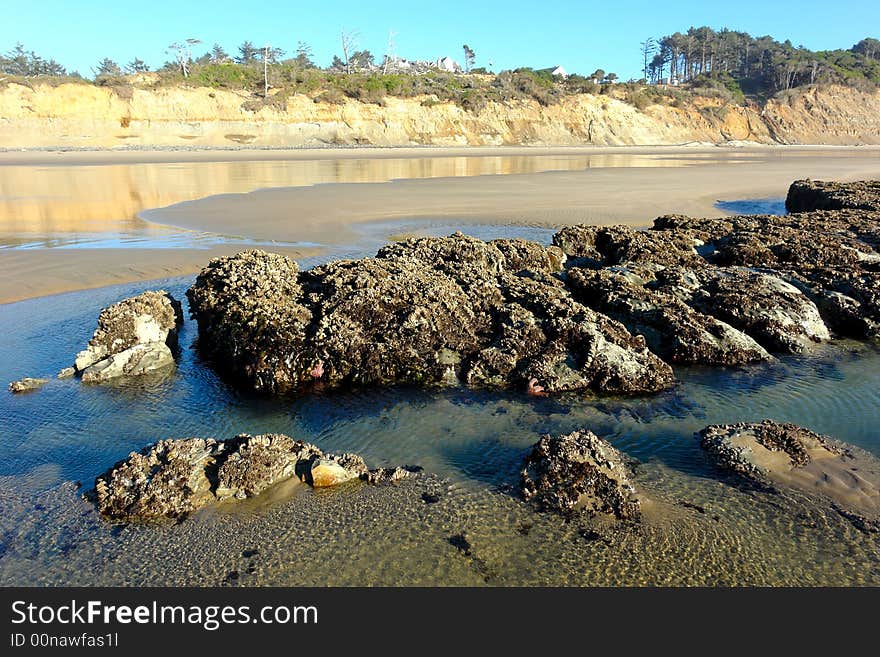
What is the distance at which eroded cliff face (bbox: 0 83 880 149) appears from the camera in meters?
51.6

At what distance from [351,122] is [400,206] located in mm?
42696

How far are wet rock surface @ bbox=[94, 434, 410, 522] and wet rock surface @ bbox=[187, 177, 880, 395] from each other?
1.55m

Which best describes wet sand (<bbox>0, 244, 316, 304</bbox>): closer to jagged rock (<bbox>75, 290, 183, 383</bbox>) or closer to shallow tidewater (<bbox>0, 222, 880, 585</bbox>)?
jagged rock (<bbox>75, 290, 183, 383</bbox>)

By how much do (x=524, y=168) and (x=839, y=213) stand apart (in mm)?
23307

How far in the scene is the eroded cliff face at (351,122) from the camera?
5159 cm

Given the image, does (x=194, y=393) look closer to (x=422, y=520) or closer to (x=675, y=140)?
(x=422, y=520)

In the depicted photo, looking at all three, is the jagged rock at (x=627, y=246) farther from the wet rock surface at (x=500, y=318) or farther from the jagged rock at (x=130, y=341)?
the jagged rock at (x=130, y=341)

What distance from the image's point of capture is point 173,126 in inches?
2105

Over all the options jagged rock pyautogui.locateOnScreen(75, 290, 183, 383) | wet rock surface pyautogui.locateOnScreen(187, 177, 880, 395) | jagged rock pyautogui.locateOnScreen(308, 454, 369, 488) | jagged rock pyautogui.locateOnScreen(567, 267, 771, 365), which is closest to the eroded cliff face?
A: jagged rock pyautogui.locateOnScreen(75, 290, 183, 383)


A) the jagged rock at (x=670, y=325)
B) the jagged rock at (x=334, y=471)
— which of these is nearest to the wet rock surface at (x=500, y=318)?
the jagged rock at (x=670, y=325)

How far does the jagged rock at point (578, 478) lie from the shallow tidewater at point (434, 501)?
144 mm

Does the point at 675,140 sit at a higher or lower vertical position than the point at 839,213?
higher
